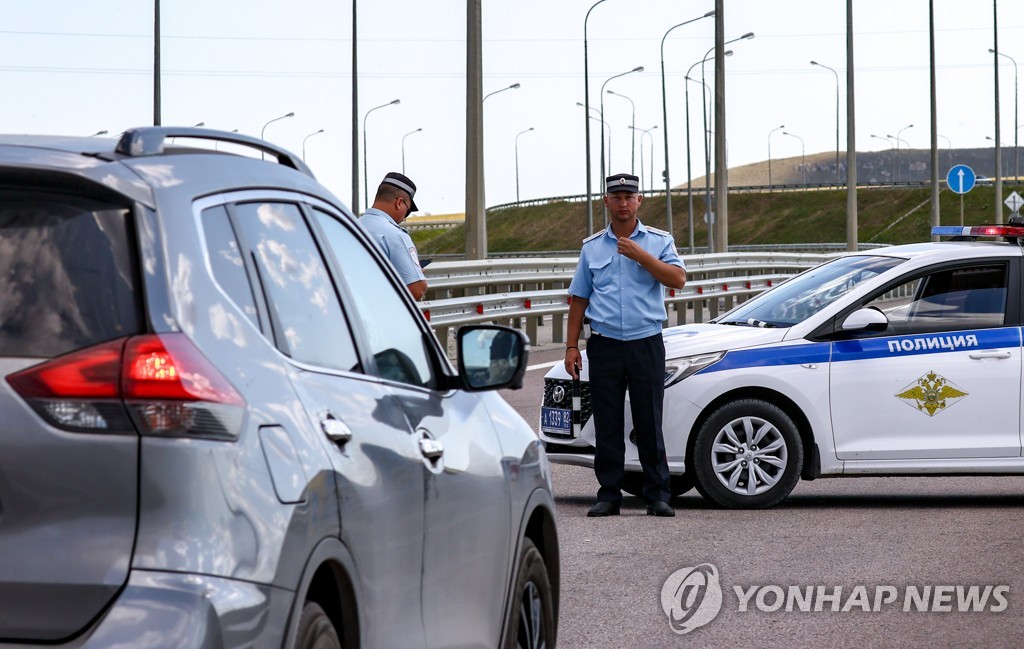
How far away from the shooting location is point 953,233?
11609 mm

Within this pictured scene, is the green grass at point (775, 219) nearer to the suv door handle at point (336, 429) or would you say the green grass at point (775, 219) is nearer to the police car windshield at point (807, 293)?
the police car windshield at point (807, 293)

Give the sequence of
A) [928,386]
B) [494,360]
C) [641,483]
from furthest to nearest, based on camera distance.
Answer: [641,483], [928,386], [494,360]

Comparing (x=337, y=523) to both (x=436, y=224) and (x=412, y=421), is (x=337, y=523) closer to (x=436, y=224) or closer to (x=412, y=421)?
(x=412, y=421)

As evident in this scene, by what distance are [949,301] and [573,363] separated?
2.31 metres

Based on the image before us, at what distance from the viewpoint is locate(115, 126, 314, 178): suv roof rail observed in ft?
10.6

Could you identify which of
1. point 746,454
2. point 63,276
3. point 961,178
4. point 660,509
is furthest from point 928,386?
point 961,178

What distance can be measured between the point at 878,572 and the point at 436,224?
558 feet

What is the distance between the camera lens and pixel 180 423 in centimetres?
289

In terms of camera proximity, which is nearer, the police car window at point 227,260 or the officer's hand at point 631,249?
the police car window at point 227,260

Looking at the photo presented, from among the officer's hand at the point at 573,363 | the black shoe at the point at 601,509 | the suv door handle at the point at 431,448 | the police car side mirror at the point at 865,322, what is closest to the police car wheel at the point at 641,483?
the black shoe at the point at 601,509

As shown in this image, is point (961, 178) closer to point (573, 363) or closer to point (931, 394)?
point (931, 394)

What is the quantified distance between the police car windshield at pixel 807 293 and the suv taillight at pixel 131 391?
24.6 ft

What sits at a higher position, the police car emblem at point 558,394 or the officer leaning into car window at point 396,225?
the officer leaning into car window at point 396,225

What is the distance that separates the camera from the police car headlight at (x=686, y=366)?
995cm
